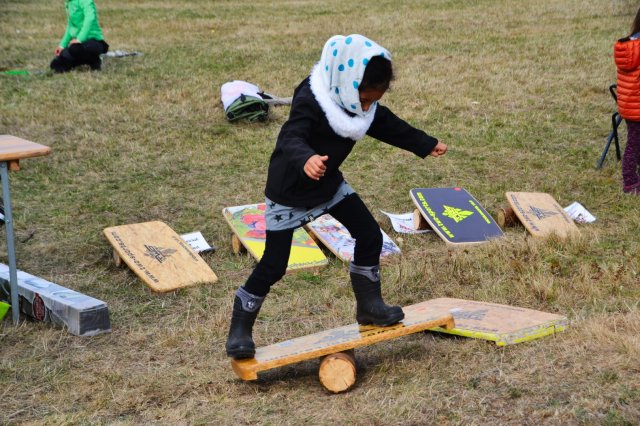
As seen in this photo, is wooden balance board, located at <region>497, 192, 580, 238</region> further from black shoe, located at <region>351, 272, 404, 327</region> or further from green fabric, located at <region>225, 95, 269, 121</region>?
green fabric, located at <region>225, 95, 269, 121</region>

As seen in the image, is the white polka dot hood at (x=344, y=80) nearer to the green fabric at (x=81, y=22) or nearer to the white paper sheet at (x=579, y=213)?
Result: the white paper sheet at (x=579, y=213)

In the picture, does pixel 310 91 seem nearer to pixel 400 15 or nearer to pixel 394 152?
pixel 394 152

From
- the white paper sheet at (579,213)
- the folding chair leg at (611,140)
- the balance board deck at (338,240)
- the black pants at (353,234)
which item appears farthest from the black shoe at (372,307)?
the folding chair leg at (611,140)

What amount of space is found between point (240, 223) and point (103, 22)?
11.2 m

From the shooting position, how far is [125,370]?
166 inches

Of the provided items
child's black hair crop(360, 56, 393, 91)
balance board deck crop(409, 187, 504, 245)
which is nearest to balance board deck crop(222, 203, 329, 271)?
balance board deck crop(409, 187, 504, 245)

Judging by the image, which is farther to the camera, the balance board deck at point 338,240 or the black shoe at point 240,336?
the balance board deck at point 338,240

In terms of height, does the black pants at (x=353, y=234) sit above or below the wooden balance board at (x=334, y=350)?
above

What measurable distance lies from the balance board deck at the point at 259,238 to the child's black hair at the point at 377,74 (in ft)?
6.90

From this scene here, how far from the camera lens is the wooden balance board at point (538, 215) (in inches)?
236

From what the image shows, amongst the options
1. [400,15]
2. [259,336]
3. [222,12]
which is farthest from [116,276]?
[222,12]

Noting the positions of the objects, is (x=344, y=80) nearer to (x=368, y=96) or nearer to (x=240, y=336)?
(x=368, y=96)

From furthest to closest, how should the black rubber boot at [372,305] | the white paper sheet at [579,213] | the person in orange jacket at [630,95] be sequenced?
the person in orange jacket at [630,95] < the white paper sheet at [579,213] < the black rubber boot at [372,305]

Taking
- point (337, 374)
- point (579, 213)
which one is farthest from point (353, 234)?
point (579, 213)
